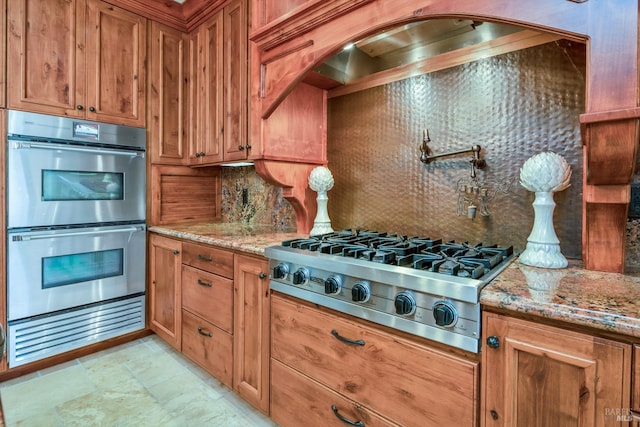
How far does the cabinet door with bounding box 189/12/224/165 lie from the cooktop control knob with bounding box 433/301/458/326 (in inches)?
75.2

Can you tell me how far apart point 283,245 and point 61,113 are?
1839 millimetres

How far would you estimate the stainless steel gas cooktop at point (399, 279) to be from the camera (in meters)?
0.96

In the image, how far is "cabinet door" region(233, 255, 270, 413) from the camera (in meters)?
1.61

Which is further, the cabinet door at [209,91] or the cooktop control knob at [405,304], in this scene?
the cabinet door at [209,91]

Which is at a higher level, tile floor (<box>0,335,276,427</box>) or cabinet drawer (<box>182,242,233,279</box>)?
cabinet drawer (<box>182,242,233,279</box>)

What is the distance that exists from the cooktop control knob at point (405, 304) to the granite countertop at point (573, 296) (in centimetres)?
21

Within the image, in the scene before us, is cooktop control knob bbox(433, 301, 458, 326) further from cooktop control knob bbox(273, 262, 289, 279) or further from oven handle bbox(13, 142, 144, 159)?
oven handle bbox(13, 142, 144, 159)

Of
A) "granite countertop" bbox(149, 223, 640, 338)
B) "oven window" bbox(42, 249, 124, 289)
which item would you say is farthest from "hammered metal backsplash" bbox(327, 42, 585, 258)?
"oven window" bbox(42, 249, 124, 289)

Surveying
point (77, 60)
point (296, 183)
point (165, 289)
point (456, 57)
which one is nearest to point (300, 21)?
point (456, 57)

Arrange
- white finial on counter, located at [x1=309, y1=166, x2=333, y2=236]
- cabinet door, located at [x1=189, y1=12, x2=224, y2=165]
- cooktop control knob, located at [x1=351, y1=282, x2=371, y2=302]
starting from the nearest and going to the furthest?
cooktop control knob, located at [x1=351, y1=282, x2=371, y2=302], white finial on counter, located at [x1=309, y1=166, x2=333, y2=236], cabinet door, located at [x1=189, y1=12, x2=224, y2=165]

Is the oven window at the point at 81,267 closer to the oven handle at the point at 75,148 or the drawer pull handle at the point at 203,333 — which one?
the oven handle at the point at 75,148

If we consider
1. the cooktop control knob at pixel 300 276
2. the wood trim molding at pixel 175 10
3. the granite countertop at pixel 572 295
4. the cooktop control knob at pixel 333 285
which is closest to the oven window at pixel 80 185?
the wood trim molding at pixel 175 10

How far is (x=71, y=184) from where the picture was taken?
2236 mm

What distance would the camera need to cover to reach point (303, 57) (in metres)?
1.62
